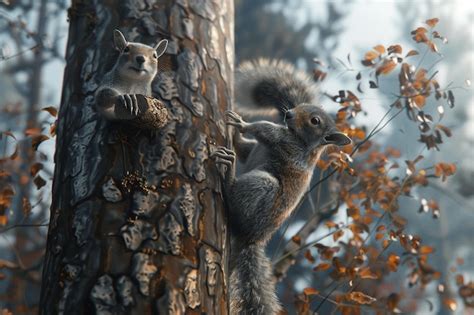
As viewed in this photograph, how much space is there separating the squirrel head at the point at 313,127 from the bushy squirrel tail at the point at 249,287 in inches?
46.0

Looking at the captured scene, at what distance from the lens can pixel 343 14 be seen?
18953 millimetres

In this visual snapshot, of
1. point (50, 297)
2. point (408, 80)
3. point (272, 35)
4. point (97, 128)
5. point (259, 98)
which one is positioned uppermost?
point (272, 35)

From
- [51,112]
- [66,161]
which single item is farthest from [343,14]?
[66,161]

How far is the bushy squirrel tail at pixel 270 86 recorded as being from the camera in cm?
465

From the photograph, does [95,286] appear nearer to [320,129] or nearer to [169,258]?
[169,258]

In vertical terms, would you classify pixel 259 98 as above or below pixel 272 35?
below

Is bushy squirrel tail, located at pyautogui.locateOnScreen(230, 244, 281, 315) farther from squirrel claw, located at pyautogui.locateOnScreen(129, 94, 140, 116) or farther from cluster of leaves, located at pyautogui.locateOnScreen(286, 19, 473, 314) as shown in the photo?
squirrel claw, located at pyautogui.locateOnScreen(129, 94, 140, 116)

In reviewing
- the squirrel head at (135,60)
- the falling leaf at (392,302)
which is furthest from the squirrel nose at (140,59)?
the falling leaf at (392,302)

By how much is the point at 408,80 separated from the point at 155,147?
2.94 meters

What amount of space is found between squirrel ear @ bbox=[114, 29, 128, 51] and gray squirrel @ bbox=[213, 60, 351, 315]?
0.81 m

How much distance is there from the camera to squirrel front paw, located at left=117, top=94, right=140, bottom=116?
2834mm

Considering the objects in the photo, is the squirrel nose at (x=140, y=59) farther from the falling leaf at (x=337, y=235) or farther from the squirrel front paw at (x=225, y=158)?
the falling leaf at (x=337, y=235)

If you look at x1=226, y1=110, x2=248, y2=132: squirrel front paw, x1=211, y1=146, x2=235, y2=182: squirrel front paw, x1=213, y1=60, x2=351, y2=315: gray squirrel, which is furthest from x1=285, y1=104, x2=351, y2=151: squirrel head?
x1=211, y1=146, x2=235, y2=182: squirrel front paw

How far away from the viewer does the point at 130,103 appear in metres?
2.83
